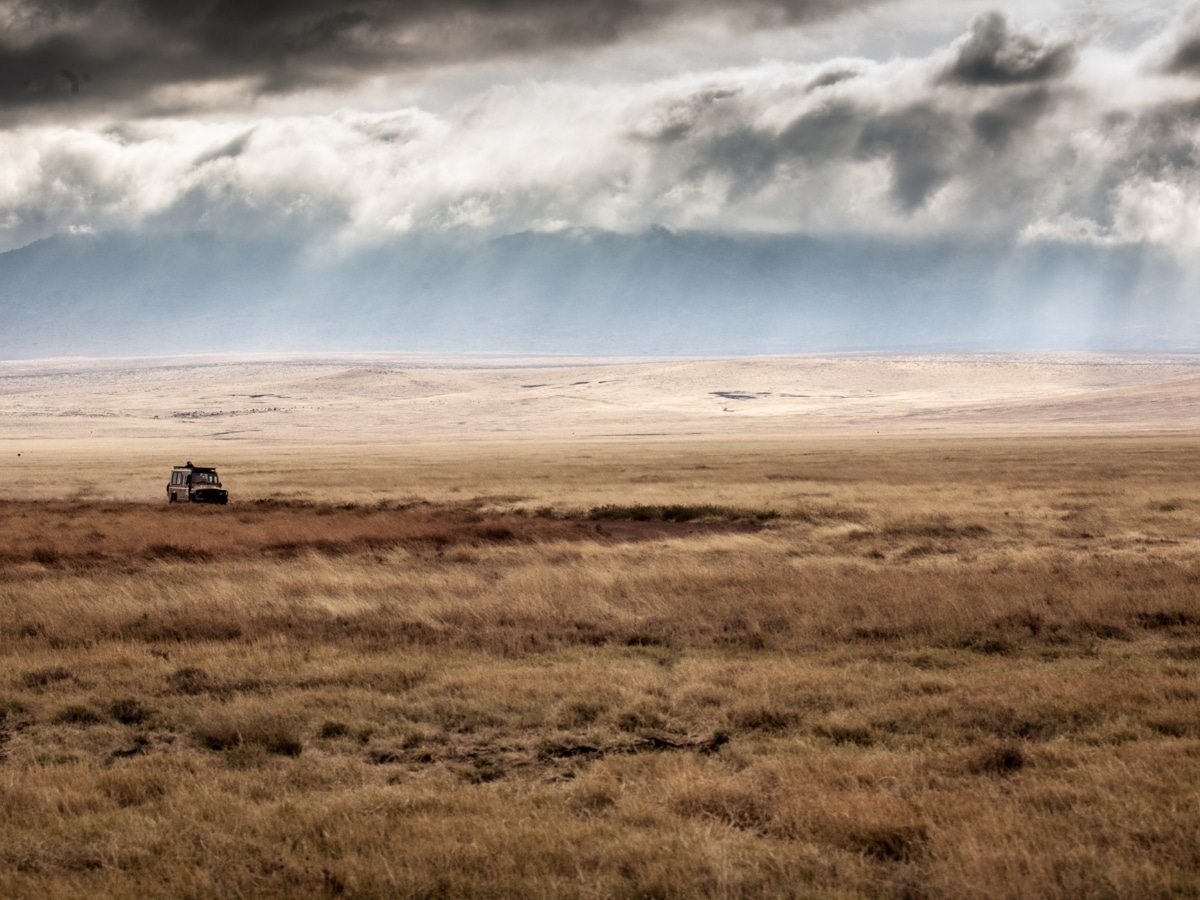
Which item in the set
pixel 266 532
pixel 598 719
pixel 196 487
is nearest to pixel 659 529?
pixel 266 532

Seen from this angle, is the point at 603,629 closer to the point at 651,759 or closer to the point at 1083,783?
the point at 651,759

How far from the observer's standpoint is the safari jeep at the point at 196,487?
40841 millimetres

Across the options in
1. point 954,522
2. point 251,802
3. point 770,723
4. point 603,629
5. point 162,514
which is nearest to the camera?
point 251,802

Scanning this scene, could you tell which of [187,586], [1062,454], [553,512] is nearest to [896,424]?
[1062,454]

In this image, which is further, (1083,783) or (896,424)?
(896,424)

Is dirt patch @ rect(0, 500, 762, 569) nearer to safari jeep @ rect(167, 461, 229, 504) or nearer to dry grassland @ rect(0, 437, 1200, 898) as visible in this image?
dry grassland @ rect(0, 437, 1200, 898)

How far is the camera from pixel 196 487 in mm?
41219

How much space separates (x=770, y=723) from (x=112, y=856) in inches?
223

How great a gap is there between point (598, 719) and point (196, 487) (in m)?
34.3

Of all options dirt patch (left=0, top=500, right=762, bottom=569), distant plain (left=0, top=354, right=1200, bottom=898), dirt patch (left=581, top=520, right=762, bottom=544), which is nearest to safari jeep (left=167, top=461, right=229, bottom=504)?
dirt patch (left=0, top=500, right=762, bottom=569)

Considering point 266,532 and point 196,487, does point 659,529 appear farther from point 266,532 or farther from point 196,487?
point 196,487

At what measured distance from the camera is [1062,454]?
245 ft

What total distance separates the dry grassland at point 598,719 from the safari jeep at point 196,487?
53.0 ft

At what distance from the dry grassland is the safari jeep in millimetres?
16142
